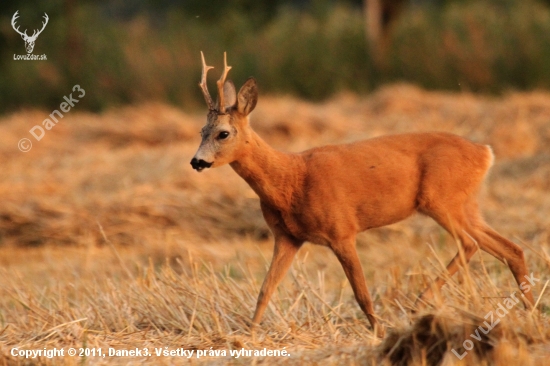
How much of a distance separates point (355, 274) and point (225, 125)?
1107 millimetres

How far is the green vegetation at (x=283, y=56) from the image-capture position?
1708cm

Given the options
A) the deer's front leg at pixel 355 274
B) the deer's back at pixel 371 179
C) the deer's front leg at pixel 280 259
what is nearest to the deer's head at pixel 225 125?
the deer's back at pixel 371 179

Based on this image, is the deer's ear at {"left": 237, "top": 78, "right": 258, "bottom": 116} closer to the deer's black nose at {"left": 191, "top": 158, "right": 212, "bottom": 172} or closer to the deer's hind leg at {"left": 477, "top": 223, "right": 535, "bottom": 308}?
the deer's black nose at {"left": 191, "top": 158, "right": 212, "bottom": 172}

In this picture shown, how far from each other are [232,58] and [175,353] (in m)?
14.9

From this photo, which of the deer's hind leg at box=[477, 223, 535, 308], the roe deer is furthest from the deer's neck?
the deer's hind leg at box=[477, 223, 535, 308]

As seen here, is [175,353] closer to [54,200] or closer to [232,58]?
[54,200]

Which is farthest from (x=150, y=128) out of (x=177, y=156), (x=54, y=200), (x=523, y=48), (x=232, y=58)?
(x=523, y=48)

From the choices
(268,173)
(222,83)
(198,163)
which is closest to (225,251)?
(268,173)

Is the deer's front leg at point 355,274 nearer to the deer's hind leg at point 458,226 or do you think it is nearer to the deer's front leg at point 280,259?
the deer's front leg at point 280,259

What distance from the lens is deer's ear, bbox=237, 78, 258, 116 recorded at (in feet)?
17.5

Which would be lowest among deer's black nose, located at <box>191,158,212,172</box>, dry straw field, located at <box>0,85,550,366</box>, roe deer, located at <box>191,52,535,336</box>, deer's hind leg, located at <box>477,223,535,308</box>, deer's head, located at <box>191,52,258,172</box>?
dry straw field, located at <box>0,85,550,366</box>

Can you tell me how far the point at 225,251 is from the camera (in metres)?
8.64

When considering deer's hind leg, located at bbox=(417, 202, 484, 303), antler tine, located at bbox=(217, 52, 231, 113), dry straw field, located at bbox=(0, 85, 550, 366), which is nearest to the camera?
dry straw field, located at bbox=(0, 85, 550, 366)

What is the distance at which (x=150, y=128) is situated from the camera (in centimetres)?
1398
